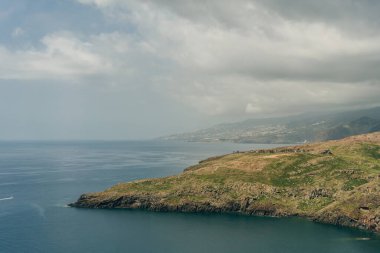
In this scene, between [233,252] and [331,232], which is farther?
[331,232]

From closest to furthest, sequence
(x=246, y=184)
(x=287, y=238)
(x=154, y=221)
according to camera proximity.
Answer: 1. (x=287, y=238)
2. (x=154, y=221)
3. (x=246, y=184)

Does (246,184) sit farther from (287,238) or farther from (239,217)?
(287,238)

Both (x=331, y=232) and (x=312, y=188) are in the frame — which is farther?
(x=312, y=188)

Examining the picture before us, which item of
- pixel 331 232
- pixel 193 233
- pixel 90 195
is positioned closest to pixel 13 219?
pixel 90 195

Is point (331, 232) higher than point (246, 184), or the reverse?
point (246, 184)

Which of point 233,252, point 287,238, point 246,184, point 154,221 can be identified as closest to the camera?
point 233,252

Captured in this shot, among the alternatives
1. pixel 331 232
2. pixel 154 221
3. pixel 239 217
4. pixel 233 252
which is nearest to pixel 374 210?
pixel 331 232

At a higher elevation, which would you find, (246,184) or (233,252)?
(246,184)

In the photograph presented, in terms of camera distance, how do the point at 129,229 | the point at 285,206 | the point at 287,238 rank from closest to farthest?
the point at 287,238, the point at 129,229, the point at 285,206

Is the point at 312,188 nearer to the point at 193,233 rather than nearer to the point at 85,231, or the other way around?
the point at 193,233
